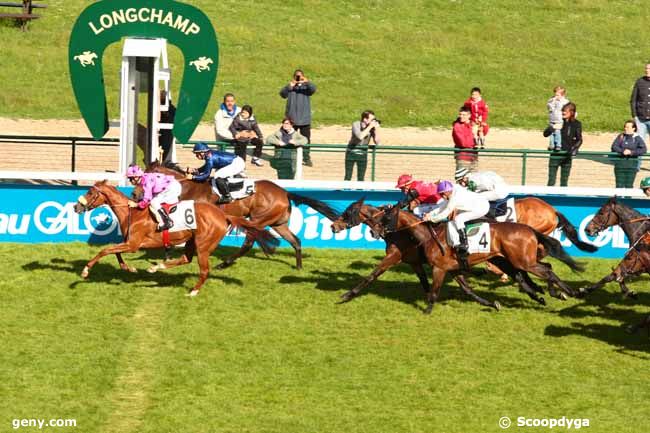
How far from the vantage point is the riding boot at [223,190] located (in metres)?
18.3

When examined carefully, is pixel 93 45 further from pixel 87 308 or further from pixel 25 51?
pixel 25 51

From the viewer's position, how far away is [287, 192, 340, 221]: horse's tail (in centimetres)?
1812

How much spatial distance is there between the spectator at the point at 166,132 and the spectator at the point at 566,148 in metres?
6.21

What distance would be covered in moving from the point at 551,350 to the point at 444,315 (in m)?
1.82

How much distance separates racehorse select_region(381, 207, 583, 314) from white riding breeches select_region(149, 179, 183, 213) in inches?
110

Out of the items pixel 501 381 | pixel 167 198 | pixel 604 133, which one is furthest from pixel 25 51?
pixel 501 381

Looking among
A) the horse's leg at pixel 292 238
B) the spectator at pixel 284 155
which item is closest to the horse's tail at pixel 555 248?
the horse's leg at pixel 292 238

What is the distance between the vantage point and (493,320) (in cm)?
1595

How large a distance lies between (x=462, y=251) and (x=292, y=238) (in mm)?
3386

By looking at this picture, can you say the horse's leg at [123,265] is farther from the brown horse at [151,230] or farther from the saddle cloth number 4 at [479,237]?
the saddle cloth number 4 at [479,237]

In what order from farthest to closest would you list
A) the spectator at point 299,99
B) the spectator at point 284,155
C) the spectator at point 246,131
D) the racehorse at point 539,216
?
the spectator at point 299,99 → the spectator at point 246,131 → the spectator at point 284,155 → the racehorse at point 539,216

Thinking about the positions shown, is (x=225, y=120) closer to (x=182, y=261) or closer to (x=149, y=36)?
(x=149, y=36)

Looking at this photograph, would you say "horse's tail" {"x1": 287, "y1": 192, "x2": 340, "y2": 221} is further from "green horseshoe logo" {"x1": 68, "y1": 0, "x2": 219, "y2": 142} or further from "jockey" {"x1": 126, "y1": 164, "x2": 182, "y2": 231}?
"green horseshoe logo" {"x1": 68, "y1": 0, "x2": 219, "y2": 142}

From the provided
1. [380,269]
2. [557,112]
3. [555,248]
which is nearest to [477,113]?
[557,112]
